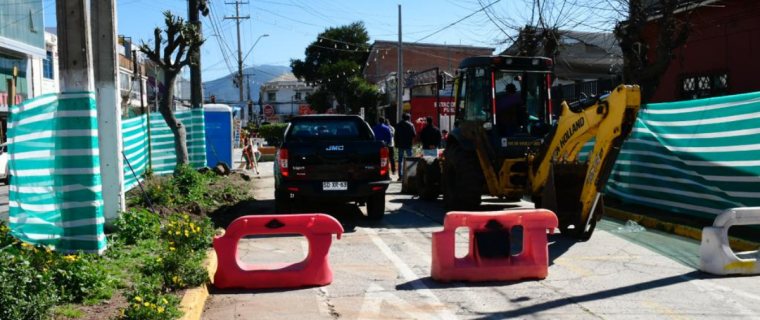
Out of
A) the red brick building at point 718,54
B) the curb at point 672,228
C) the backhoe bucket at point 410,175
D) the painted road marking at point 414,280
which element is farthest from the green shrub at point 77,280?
the red brick building at point 718,54

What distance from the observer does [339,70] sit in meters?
60.9

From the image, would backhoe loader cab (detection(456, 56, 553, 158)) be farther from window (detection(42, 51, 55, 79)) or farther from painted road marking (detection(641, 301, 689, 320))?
window (detection(42, 51, 55, 79))

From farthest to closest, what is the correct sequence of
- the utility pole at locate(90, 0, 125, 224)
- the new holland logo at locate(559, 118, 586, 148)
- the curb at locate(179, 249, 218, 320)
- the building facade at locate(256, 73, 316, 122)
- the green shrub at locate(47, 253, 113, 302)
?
1. the building facade at locate(256, 73, 316, 122)
2. the new holland logo at locate(559, 118, 586, 148)
3. the utility pole at locate(90, 0, 125, 224)
4. the green shrub at locate(47, 253, 113, 302)
5. the curb at locate(179, 249, 218, 320)

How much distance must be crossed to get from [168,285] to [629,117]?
5720 millimetres

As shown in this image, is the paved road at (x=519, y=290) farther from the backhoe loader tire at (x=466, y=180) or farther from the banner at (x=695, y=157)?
the backhoe loader tire at (x=466, y=180)

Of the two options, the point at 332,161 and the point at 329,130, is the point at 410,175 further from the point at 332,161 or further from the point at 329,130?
the point at 332,161

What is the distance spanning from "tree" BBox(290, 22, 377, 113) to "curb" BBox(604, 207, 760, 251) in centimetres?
4585

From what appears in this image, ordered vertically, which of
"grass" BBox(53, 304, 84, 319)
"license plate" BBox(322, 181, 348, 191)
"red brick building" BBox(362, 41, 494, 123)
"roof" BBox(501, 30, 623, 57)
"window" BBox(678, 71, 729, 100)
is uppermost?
"red brick building" BBox(362, 41, 494, 123)

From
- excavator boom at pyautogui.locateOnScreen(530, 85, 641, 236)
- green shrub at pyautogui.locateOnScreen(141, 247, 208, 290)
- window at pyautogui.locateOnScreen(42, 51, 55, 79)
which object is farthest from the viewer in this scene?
window at pyautogui.locateOnScreen(42, 51, 55, 79)

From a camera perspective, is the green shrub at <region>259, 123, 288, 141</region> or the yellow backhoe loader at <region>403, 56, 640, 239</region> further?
the green shrub at <region>259, 123, 288, 141</region>

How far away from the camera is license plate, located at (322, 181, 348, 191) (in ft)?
38.2

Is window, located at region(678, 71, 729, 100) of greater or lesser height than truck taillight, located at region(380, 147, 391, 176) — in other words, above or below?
above

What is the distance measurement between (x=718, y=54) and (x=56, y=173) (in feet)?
53.6

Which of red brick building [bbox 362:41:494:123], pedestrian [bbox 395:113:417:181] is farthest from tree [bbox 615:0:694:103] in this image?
red brick building [bbox 362:41:494:123]
